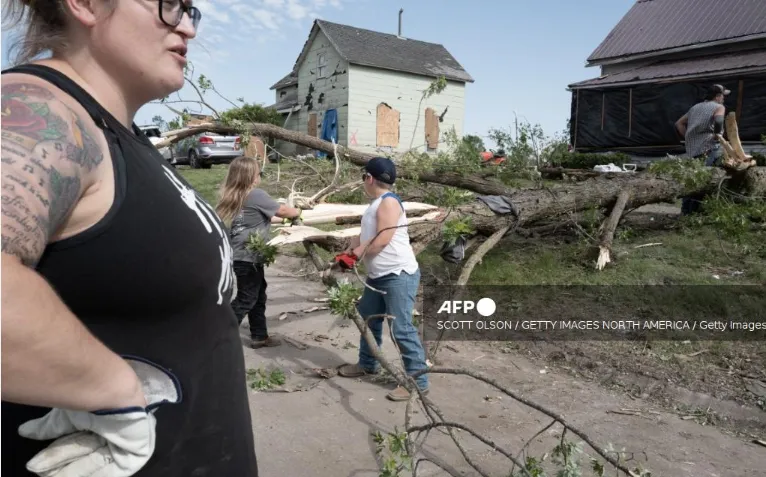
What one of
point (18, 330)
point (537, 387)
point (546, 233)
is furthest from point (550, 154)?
point (18, 330)

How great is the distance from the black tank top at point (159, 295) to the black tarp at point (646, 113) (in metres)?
16.8

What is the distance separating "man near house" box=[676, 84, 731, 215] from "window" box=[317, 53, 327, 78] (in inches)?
763

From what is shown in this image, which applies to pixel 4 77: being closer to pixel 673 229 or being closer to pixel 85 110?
pixel 85 110

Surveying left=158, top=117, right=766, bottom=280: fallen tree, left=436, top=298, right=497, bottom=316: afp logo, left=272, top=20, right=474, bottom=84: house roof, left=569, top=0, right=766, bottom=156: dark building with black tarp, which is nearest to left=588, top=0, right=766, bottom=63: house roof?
left=569, top=0, right=766, bottom=156: dark building with black tarp

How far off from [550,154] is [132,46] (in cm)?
824

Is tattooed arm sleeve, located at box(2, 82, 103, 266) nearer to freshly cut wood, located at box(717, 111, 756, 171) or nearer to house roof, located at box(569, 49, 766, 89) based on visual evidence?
freshly cut wood, located at box(717, 111, 756, 171)

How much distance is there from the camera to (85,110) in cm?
102

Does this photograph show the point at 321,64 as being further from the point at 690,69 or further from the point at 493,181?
the point at 493,181

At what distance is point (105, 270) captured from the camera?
98 cm

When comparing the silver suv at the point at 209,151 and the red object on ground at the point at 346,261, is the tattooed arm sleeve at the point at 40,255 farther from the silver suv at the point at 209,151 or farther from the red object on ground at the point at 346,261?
the silver suv at the point at 209,151

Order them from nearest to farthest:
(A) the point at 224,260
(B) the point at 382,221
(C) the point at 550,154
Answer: (A) the point at 224,260 → (B) the point at 382,221 → (C) the point at 550,154

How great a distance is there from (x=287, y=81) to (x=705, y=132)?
79.9ft

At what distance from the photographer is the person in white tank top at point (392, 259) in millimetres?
4047

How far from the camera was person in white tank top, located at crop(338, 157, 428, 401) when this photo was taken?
13.3 ft
